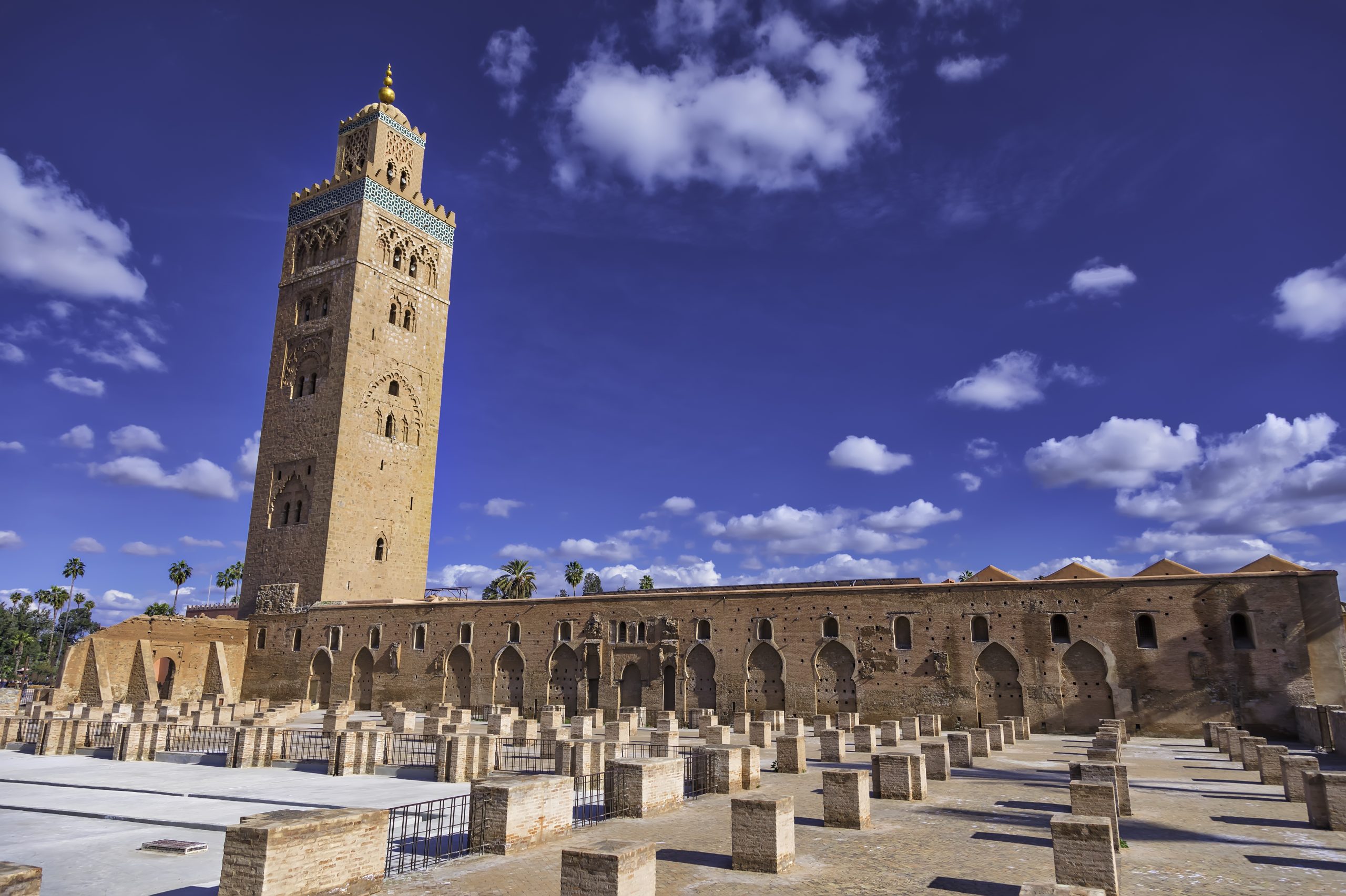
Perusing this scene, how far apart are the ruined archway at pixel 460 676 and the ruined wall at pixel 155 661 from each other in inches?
408

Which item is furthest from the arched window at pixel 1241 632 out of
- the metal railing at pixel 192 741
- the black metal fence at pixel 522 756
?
the metal railing at pixel 192 741

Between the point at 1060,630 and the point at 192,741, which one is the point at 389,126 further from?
the point at 1060,630

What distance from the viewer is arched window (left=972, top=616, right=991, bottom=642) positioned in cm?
2356

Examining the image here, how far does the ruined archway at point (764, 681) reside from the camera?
25.3 metres

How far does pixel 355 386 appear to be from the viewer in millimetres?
36000

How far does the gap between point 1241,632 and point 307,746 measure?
2330 cm

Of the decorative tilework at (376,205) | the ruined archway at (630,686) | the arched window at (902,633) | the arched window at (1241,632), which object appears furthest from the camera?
the decorative tilework at (376,205)

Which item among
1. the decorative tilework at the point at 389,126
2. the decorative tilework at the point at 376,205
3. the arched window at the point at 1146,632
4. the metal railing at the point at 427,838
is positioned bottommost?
the metal railing at the point at 427,838

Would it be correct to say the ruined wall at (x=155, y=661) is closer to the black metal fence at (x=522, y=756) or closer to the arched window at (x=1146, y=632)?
the black metal fence at (x=522, y=756)

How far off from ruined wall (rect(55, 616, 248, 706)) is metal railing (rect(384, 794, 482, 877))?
2434 cm

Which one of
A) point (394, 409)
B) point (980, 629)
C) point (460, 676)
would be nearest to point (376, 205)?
point (394, 409)

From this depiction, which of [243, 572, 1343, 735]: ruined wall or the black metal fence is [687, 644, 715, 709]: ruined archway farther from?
the black metal fence

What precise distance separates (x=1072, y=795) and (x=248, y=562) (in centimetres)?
3625

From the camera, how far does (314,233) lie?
128 ft
